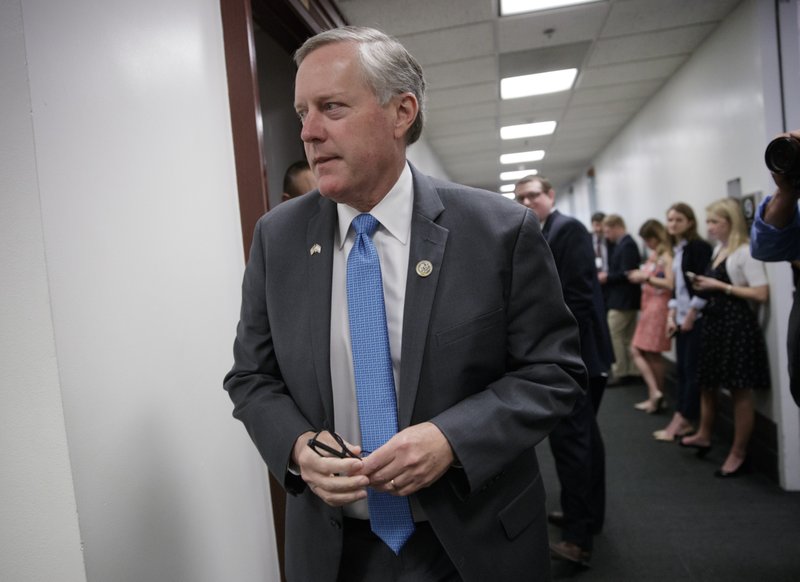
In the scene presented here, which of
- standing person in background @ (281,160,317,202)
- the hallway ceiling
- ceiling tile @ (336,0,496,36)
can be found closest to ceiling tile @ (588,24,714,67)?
the hallway ceiling

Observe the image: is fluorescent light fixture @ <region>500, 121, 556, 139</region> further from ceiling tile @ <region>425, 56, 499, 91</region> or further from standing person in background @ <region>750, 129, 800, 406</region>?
standing person in background @ <region>750, 129, 800, 406</region>

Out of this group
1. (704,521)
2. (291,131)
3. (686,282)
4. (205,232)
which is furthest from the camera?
(686,282)

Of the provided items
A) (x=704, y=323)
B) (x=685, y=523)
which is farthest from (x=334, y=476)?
(x=704, y=323)

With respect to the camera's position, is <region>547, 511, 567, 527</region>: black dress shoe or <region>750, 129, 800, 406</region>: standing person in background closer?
<region>750, 129, 800, 406</region>: standing person in background

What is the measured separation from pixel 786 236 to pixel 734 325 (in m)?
1.64

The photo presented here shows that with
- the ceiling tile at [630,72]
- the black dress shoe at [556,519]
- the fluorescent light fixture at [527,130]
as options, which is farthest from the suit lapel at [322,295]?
the fluorescent light fixture at [527,130]

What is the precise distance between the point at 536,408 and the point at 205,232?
940mm

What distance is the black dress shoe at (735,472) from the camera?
3016 millimetres

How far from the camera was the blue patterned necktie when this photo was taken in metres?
0.93

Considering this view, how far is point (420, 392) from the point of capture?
922mm

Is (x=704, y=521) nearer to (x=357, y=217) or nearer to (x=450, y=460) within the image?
(x=450, y=460)

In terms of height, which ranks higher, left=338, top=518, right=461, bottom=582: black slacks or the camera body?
the camera body

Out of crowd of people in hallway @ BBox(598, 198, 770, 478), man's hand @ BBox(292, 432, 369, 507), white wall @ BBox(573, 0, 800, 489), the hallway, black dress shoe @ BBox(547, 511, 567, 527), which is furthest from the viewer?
crowd of people in hallway @ BBox(598, 198, 770, 478)

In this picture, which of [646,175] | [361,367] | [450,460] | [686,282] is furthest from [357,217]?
[646,175]
